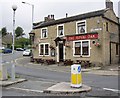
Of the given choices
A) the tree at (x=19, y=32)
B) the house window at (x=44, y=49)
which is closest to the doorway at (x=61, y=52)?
the house window at (x=44, y=49)

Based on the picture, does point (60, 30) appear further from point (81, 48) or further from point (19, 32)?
point (19, 32)

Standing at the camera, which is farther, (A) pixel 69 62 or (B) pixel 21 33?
(B) pixel 21 33

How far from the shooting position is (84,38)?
28531 millimetres

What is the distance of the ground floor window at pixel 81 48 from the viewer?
28422 millimetres

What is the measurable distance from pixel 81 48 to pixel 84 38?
1.30 m

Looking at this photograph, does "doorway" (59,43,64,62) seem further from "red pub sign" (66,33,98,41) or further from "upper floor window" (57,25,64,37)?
"red pub sign" (66,33,98,41)

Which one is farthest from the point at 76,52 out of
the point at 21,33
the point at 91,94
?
the point at 21,33

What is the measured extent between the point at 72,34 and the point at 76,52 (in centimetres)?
223

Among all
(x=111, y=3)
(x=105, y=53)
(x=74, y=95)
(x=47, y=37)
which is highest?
(x=111, y=3)

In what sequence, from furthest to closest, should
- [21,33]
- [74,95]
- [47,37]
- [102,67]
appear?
[21,33]
[47,37]
[102,67]
[74,95]

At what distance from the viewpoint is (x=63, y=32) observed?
104ft

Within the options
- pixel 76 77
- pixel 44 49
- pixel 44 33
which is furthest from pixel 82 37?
pixel 76 77

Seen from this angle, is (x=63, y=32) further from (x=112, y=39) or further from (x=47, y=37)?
(x=112, y=39)

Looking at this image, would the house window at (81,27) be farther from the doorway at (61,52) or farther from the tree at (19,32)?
the tree at (19,32)
